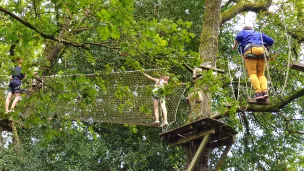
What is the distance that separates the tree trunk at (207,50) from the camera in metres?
4.96

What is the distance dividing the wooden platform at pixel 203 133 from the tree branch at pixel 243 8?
8.70 ft

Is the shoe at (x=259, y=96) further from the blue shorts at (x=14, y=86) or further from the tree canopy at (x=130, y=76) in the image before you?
the blue shorts at (x=14, y=86)

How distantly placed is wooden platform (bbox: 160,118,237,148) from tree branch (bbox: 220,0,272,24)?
8.70 feet

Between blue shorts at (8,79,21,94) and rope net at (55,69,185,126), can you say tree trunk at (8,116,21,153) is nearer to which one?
blue shorts at (8,79,21,94)

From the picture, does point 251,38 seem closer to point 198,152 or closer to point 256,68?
point 256,68

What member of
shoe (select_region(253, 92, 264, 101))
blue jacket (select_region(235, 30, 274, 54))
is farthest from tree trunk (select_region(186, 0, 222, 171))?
shoe (select_region(253, 92, 264, 101))

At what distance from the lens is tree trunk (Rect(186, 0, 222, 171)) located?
16.3ft

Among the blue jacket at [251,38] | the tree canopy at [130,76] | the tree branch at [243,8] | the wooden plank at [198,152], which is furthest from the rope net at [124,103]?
the tree branch at [243,8]

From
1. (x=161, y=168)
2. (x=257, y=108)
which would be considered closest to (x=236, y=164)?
(x=161, y=168)

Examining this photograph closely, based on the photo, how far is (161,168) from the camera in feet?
24.5

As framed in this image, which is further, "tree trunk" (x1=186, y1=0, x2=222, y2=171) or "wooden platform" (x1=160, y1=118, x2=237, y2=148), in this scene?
"tree trunk" (x1=186, y1=0, x2=222, y2=171)

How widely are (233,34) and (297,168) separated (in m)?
3.79

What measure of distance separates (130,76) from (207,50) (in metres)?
1.16

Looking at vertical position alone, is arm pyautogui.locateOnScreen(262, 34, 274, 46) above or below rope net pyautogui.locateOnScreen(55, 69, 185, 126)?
above
